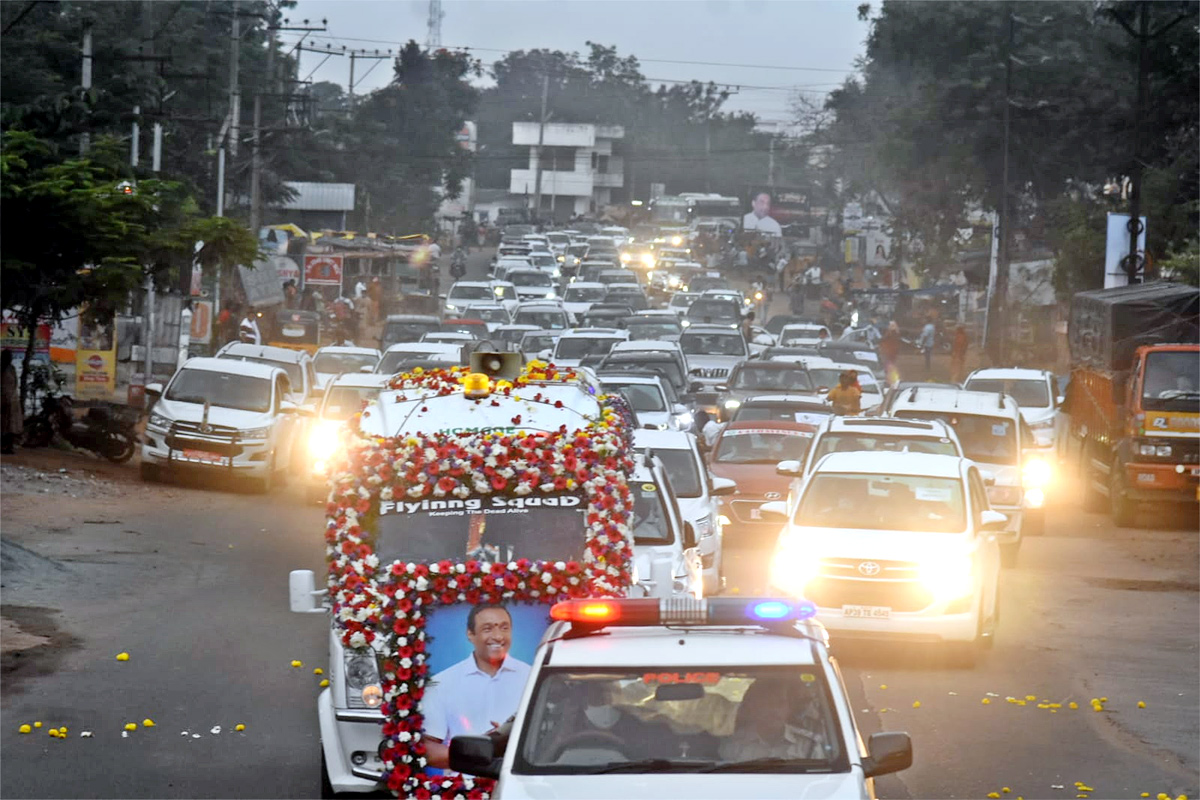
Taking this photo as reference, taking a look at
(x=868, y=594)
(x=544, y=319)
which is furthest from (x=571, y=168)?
(x=868, y=594)

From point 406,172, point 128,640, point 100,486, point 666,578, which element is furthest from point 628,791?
point 406,172

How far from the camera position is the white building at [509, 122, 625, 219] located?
14938 centimetres

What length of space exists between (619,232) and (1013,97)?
174ft

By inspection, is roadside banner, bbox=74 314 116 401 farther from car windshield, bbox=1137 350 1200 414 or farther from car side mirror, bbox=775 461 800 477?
car windshield, bbox=1137 350 1200 414

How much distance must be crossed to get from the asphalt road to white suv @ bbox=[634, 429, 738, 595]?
1275 millimetres

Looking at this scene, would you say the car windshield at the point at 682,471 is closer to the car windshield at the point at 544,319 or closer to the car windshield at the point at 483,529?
the car windshield at the point at 483,529

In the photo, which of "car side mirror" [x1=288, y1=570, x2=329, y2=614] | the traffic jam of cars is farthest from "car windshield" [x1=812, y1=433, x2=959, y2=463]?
"car side mirror" [x1=288, y1=570, x2=329, y2=614]

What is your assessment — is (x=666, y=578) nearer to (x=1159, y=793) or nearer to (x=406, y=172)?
(x=1159, y=793)

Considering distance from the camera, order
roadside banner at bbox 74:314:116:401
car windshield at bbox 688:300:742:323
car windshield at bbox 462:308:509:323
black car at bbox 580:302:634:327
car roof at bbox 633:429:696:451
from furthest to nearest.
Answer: car windshield at bbox 462:308:509:323 < car windshield at bbox 688:300:742:323 < black car at bbox 580:302:634:327 < roadside banner at bbox 74:314:116:401 < car roof at bbox 633:429:696:451

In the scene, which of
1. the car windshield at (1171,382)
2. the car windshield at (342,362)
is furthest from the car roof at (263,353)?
the car windshield at (1171,382)

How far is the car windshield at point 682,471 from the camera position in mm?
17922

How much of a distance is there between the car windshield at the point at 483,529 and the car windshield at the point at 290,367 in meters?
20.6

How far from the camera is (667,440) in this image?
1883 centimetres

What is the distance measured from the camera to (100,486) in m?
26.2
